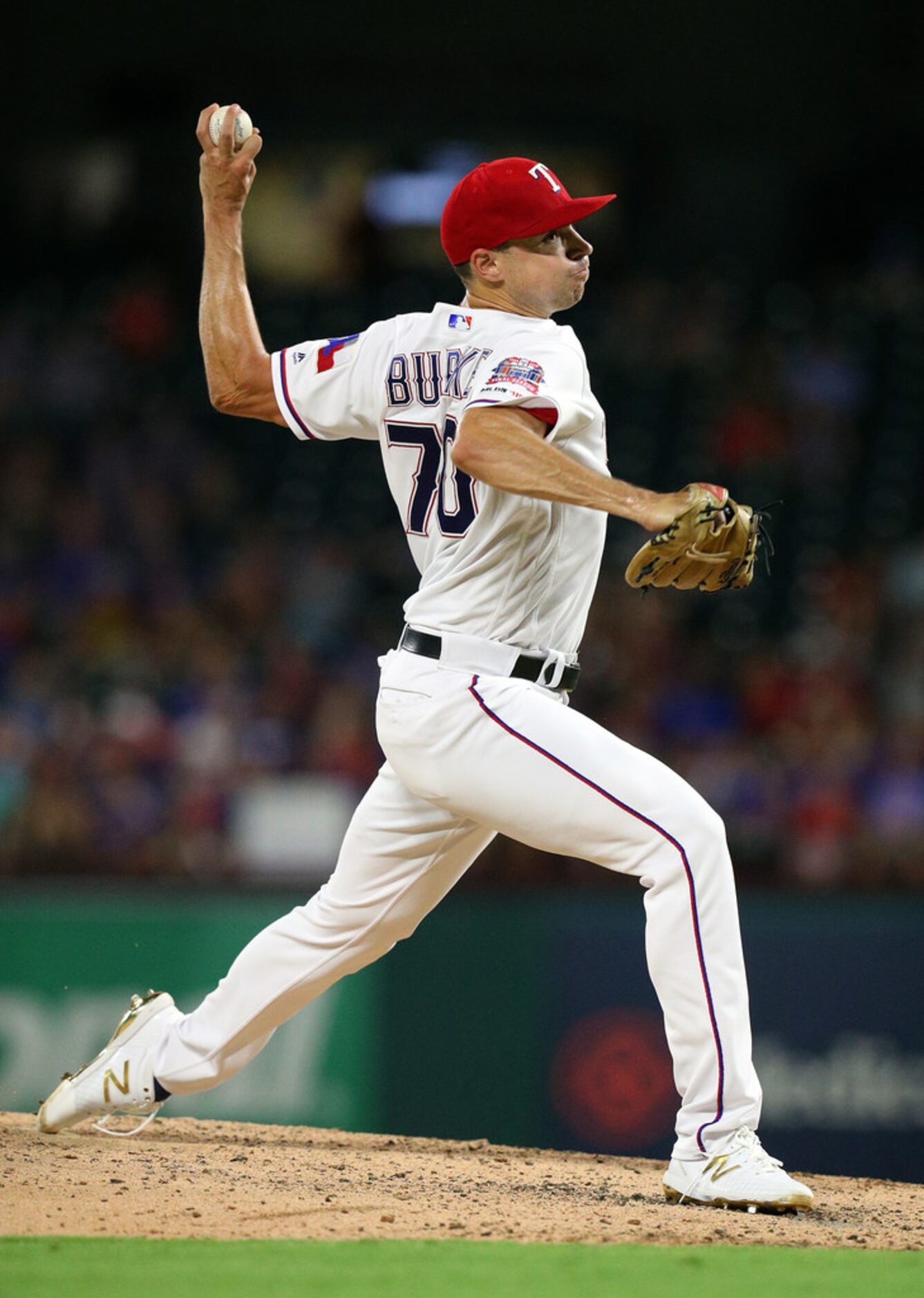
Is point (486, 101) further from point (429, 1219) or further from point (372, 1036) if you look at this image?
point (429, 1219)

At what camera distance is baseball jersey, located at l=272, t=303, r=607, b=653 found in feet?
11.5

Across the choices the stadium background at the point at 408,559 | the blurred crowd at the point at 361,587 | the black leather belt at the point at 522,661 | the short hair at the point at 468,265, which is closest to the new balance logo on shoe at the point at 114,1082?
the black leather belt at the point at 522,661

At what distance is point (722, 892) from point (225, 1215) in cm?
109

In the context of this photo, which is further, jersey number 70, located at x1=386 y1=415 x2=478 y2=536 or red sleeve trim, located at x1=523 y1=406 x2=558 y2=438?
jersey number 70, located at x1=386 y1=415 x2=478 y2=536

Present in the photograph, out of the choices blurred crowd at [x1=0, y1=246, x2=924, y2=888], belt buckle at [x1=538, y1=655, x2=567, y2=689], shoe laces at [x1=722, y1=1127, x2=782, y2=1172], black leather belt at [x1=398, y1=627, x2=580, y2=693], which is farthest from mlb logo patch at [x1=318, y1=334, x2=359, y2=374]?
blurred crowd at [x1=0, y1=246, x2=924, y2=888]

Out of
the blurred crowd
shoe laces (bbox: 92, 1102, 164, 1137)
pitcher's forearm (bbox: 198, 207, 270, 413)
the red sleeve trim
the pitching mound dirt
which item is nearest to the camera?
the pitching mound dirt

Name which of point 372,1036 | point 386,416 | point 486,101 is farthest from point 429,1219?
point 486,101

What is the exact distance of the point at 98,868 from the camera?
22.7 ft

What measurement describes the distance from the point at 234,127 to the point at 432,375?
32.4 inches

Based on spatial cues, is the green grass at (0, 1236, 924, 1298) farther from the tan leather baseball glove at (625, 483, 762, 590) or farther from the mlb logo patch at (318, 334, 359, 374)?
the mlb logo patch at (318, 334, 359, 374)

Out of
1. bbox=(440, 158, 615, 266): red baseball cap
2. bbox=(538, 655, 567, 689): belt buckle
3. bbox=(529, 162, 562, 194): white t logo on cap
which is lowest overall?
bbox=(538, 655, 567, 689): belt buckle

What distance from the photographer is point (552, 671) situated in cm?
360

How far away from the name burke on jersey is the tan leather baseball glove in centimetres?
51

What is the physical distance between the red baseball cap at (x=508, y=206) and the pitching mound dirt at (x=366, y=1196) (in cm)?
187
